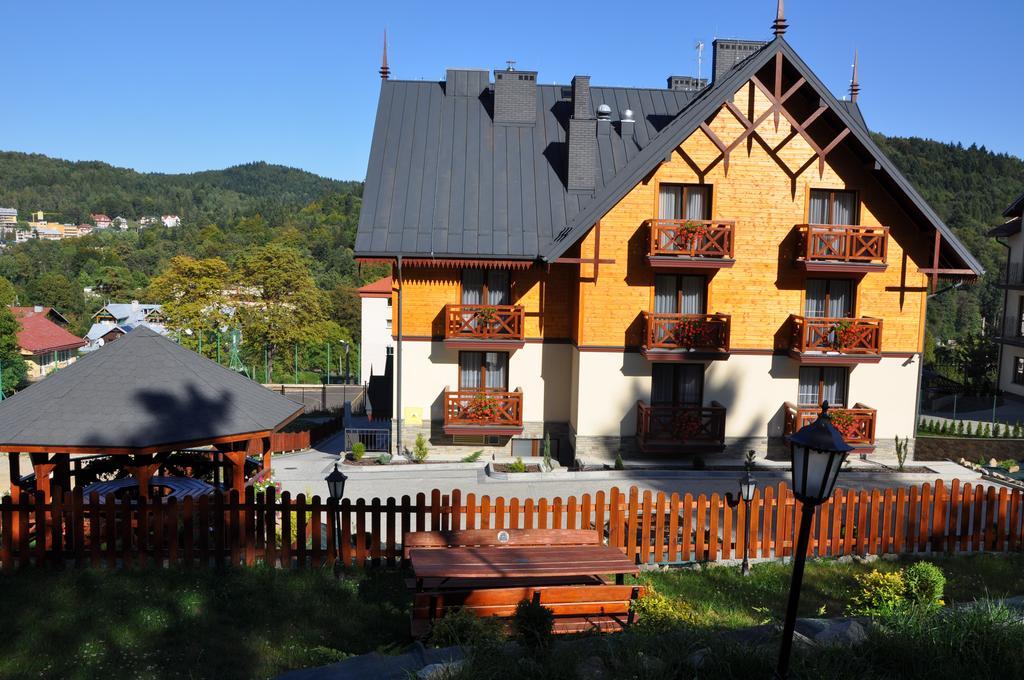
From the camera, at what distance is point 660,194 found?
20.8 m

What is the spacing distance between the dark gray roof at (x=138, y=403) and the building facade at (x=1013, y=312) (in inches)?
1497

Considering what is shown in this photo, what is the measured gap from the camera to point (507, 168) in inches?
904

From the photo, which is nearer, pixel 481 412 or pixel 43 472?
pixel 43 472

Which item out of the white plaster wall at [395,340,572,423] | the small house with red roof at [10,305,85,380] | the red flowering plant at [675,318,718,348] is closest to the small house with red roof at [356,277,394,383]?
the white plaster wall at [395,340,572,423]

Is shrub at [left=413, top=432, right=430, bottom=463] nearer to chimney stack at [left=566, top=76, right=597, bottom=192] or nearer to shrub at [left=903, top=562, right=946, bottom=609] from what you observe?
chimney stack at [left=566, top=76, right=597, bottom=192]

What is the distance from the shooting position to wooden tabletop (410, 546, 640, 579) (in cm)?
877

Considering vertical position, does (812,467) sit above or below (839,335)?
below

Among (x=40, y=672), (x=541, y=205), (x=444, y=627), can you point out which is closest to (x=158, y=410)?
(x=40, y=672)

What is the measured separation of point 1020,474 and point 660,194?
12.5 m

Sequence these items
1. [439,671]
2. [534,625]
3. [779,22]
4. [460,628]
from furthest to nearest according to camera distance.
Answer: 1. [779,22]
2. [460,628]
3. [534,625]
4. [439,671]

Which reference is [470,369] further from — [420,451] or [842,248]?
[842,248]

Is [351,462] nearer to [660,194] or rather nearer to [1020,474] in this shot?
[660,194]

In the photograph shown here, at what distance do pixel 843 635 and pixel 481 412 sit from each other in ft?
47.8

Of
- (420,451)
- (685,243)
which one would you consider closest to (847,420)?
(685,243)
